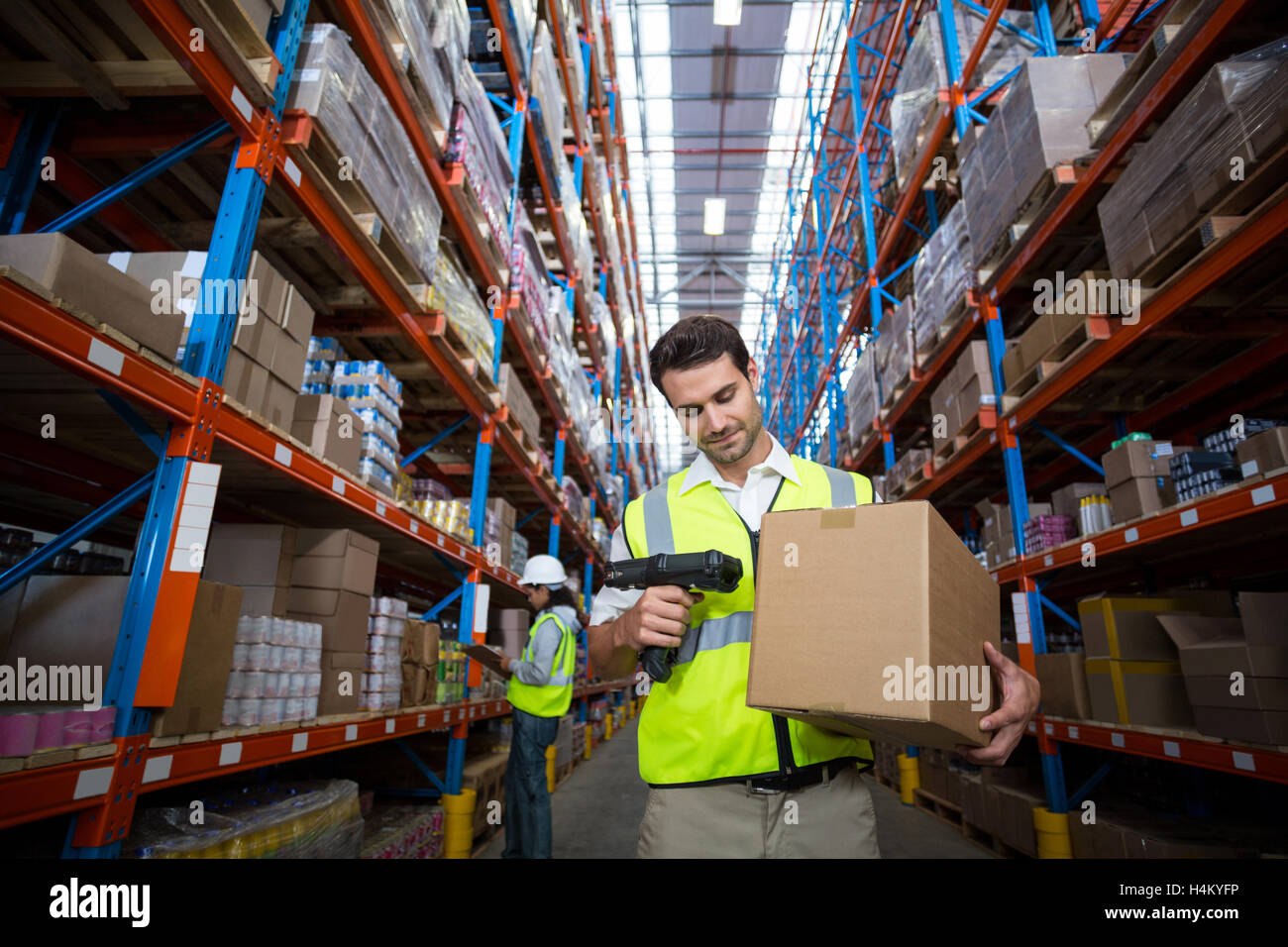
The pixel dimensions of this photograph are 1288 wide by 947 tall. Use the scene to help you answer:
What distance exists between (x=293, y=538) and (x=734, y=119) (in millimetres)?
14497

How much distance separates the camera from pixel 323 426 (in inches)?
112

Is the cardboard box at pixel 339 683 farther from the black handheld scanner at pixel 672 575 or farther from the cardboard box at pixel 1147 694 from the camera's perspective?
the cardboard box at pixel 1147 694

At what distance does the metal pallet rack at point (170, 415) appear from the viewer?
→ 1.61 m

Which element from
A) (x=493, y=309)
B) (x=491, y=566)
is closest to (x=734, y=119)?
(x=493, y=309)

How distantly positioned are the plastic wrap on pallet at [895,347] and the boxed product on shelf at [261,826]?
5.97 metres

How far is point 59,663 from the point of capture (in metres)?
1.82

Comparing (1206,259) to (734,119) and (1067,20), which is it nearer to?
(1067,20)

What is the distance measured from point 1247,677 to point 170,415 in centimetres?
407

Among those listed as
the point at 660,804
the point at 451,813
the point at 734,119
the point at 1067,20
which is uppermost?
the point at 734,119

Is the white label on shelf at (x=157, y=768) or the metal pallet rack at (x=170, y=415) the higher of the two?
the metal pallet rack at (x=170, y=415)

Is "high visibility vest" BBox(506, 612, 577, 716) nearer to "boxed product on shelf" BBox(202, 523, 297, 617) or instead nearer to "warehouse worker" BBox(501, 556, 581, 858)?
"warehouse worker" BBox(501, 556, 581, 858)

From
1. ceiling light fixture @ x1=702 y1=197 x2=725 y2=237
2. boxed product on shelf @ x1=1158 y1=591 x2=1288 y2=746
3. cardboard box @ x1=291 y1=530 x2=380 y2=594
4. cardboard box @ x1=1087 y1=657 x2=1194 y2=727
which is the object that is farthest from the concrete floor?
ceiling light fixture @ x1=702 y1=197 x2=725 y2=237

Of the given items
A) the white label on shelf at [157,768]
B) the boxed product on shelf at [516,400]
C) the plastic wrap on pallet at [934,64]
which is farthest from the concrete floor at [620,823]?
the plastic wrap on pallet at [934,64]

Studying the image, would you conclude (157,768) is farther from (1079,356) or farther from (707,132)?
(707,132)
